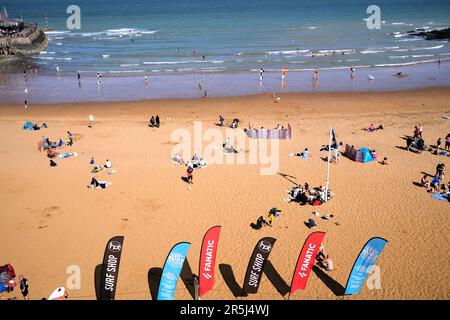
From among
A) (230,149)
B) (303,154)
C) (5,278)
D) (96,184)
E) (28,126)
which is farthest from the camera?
(28,126)

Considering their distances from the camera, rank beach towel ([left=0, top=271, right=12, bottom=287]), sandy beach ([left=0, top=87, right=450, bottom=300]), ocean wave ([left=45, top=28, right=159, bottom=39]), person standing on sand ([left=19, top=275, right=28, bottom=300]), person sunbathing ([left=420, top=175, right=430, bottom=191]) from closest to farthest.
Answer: person standing on sand ([left=19, top=275, right=28, bottom=300])
beach towel ([left=0, top=271, right=12, bottom=287])
sandy beach ([left=0, top=87, right=450, bottom=300])
person sunbathing ([left=420, top=175, right=430, bottom=191])
ocean wave ([left=45, top=28, right=159, bottom=39])

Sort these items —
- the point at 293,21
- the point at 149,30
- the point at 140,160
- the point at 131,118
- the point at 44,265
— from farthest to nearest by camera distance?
1. the point at 293,21
2. the point at 149,30
3. the point at 131,118
4. the point at 140,160
5. the point at 44,265

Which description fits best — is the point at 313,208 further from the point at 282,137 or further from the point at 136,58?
the point at 136,58

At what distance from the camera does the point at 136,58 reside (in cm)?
5803

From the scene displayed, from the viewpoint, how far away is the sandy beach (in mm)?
13492

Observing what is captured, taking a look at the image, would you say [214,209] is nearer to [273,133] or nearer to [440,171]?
[273,133]

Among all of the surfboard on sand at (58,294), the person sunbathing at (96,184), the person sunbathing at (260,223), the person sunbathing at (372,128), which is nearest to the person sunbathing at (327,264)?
the person sunbathing at (260,223)

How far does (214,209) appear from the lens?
17.5 meters

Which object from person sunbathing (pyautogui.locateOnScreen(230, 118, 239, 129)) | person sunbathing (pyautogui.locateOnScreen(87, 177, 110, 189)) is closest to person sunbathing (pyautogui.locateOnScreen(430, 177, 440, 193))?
person sunbathing (pyautogui.locateOnScreen(230, 118, 239, 129))

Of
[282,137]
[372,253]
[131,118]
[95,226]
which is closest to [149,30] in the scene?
[131,118]

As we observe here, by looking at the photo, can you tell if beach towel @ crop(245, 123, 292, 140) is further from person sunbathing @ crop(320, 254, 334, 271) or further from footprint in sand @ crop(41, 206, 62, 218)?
→ footprint in sand @ crop(41, 206, 62, 218)

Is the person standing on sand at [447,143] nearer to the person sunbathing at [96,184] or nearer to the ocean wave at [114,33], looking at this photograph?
the person sunbathing at [96,184]

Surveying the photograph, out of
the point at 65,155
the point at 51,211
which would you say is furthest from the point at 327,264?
the point at 65,155

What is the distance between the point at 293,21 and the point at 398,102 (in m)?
74.4
